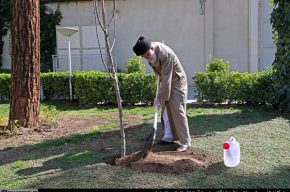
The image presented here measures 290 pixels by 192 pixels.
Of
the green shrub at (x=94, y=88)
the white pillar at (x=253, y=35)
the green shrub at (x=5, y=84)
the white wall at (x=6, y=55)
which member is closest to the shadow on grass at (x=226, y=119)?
the green shrub at (x=94, y=88)

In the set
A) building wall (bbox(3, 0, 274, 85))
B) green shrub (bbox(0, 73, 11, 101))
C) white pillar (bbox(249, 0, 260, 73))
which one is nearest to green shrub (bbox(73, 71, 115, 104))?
green shrub (bbox(0, 73, 11, 101))

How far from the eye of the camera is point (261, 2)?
14719 mm

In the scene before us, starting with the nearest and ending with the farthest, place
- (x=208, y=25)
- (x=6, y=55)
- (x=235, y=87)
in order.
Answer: (x=235, y=87), (x=208, y=25), (x=6, y=55)

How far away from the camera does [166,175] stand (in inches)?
199

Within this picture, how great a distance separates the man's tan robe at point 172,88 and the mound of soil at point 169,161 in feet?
1.15

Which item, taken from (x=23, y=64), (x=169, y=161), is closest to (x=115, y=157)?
(x=169, y=161)

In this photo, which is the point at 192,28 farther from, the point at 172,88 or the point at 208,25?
the point at 172,88

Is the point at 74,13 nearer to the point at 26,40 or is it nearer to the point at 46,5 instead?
the point at 46,5

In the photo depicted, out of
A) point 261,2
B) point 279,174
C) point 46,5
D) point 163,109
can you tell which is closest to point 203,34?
point 261,2

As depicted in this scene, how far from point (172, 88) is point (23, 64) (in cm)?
345

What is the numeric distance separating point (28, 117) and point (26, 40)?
57.2 inches

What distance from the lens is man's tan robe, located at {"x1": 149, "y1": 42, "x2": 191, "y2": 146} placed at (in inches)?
221

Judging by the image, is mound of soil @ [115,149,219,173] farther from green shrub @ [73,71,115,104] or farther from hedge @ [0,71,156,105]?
green shrub @ [73,71,115,104]

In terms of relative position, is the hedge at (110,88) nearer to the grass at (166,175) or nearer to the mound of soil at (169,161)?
the grass at (166,175)
